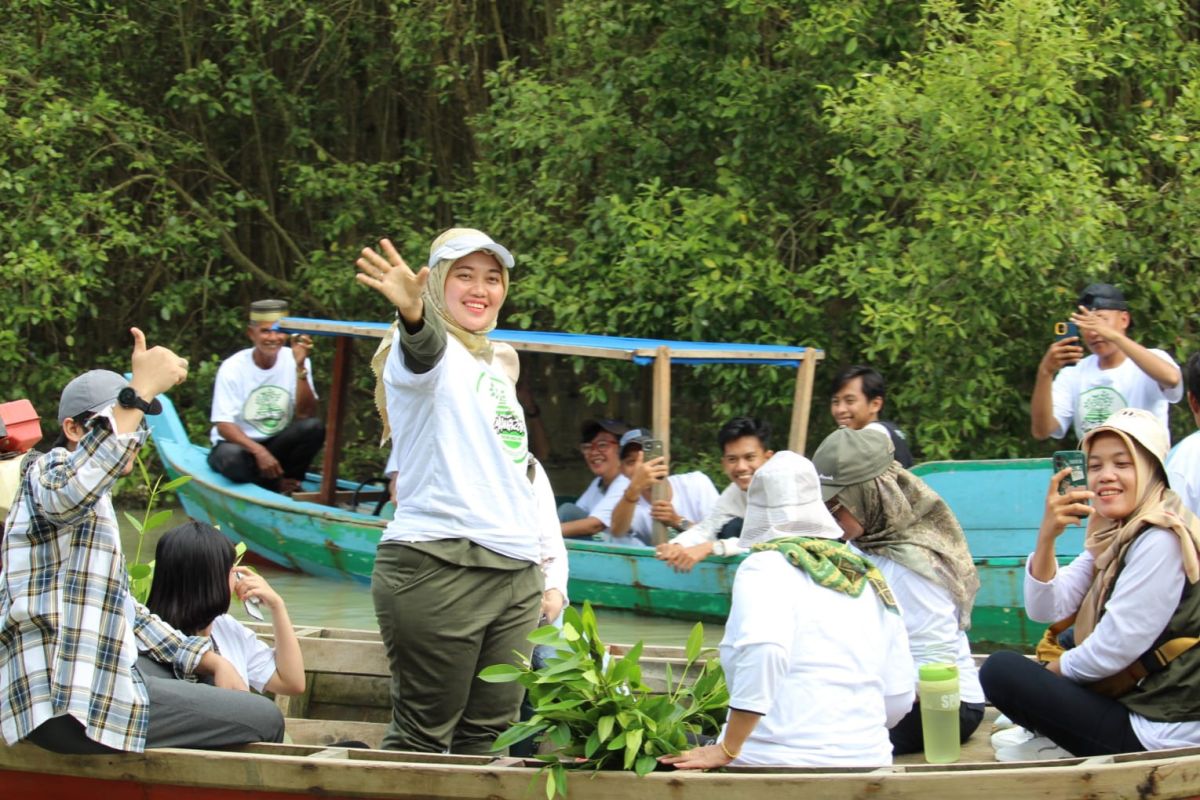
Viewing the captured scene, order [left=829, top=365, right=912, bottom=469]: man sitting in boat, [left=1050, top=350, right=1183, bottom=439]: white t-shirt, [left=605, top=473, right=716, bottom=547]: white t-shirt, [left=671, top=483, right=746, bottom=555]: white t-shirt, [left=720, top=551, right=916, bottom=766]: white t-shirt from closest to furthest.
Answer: [left=720, top=551, right=916, bottom=766]: white t-shirt
[left=829, top=365, right=912, bottom=469]: man sitting in boat
[left=1050, top=350, right=1183, bottom=439]: white t-shirt
[left=671, top=483, right=746, bottom=555]: white t-shirt
[left=605, top=473, right=716, bottom=547]: white t-shirt

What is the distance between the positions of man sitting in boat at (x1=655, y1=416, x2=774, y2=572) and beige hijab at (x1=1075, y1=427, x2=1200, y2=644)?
9.94ft

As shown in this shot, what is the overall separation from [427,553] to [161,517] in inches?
53.8

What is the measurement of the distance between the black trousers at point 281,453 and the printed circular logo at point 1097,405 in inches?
181

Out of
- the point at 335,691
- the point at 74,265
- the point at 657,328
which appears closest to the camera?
the point at 335,691

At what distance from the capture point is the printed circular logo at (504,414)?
3.62 meters

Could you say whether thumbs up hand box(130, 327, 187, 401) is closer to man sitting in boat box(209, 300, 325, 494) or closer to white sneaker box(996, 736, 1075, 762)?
white sneaker box(996, 736, 1075, 762)

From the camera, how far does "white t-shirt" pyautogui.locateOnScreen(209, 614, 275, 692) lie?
4113 mm

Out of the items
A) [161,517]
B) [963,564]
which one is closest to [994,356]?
[963,564]

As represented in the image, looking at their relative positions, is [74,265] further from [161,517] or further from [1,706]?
[1,706]

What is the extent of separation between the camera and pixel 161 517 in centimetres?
460

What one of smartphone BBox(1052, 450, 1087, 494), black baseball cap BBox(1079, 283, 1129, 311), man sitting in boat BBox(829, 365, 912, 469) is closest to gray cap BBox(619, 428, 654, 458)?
man sitting in boat BBox(829, 365, 912, 469)

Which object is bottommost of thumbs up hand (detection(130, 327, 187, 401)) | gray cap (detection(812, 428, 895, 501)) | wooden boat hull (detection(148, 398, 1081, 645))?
wooden boat hull (detection(148, 398, 1081, 645))

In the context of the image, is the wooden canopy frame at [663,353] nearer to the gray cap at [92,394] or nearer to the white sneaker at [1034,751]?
the white sneaker at [1034,751]

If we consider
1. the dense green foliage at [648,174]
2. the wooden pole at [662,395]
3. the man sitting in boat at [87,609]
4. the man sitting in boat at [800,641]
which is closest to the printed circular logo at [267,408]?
the dense green foliage at [648,174]
